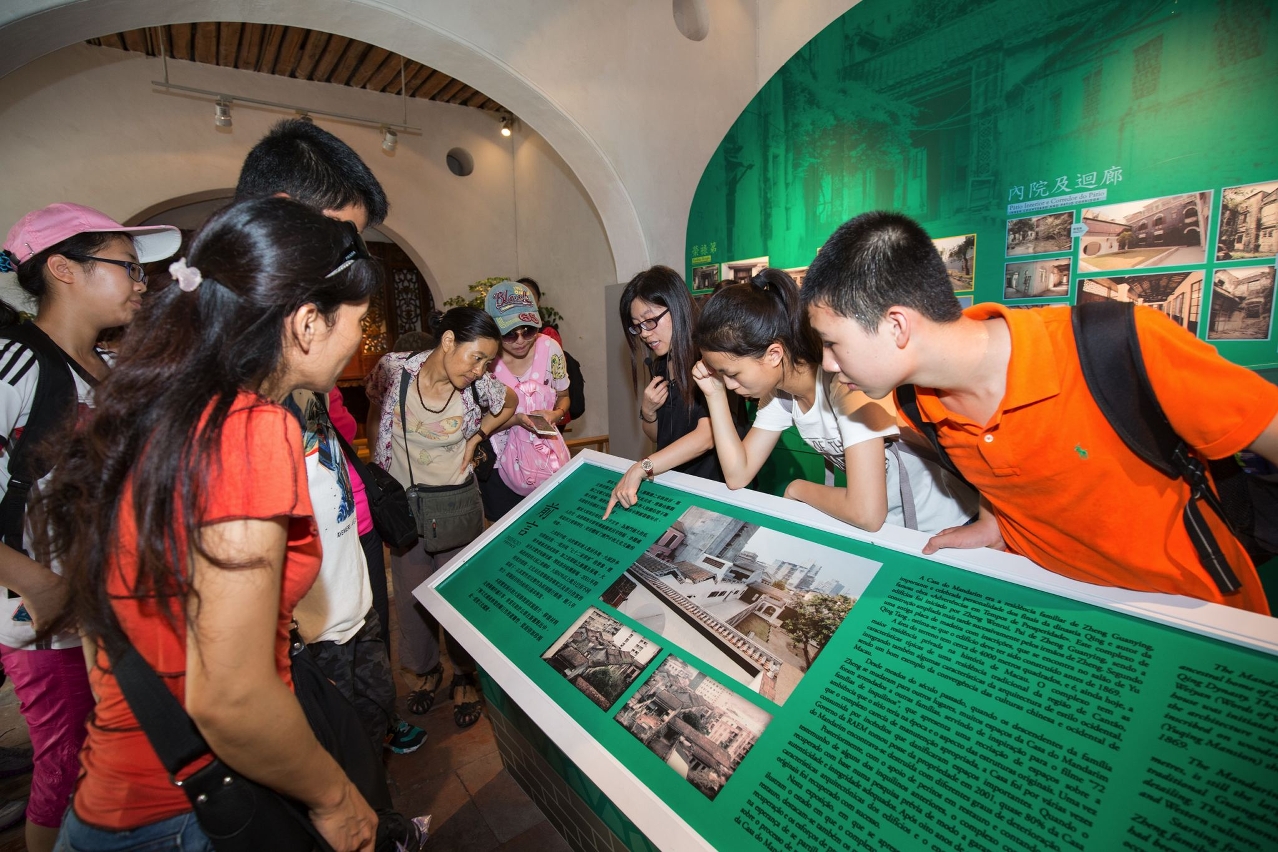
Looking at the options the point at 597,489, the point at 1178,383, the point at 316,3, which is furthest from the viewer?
the point at 316,3

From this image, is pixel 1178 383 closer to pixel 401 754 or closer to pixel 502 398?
pixel 502 398

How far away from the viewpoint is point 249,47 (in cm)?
594

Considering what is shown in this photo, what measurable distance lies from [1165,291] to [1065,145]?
80 centimetres

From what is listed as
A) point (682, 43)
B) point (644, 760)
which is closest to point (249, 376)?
point (644, 760)

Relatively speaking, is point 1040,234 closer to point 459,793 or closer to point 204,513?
point 204,513

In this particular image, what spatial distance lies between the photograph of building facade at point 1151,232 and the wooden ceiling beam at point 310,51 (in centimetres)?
645

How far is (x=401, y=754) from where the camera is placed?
238 centimetres

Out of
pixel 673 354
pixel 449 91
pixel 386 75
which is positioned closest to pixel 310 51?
pixel 386 75

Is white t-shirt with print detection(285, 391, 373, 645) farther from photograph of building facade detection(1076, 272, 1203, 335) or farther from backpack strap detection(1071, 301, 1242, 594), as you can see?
photograph of building facade detection(1076, 272, 1203, 335)

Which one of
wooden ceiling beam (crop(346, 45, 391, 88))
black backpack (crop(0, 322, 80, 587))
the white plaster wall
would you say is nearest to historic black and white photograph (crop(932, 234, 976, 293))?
black backpack (crop(0, 322, 80, 587))

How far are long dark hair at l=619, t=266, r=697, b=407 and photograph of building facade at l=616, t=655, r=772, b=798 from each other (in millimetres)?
1208

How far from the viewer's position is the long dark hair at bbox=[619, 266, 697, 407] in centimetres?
220

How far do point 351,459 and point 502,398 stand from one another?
78cm

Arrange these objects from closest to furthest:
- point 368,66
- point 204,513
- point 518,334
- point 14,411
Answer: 1. point 204,513
2. point 14,411
3. point 518,334
4. point 368,66
